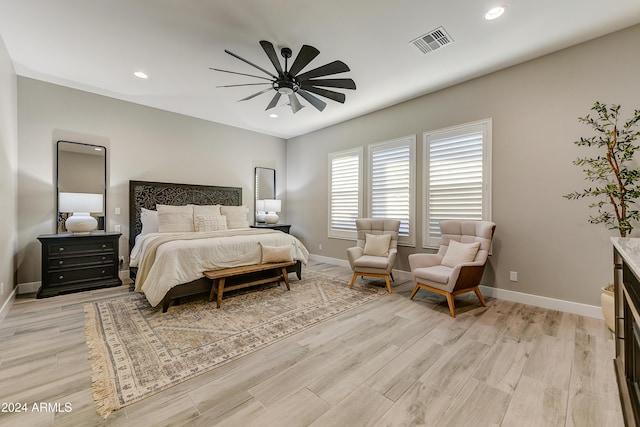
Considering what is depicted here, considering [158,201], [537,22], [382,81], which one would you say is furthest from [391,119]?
[158,201]

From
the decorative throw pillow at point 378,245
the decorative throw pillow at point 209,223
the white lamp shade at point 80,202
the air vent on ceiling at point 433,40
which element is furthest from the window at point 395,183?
the white lamp shade at point 80,202

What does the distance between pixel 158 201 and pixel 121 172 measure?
28.5 inches

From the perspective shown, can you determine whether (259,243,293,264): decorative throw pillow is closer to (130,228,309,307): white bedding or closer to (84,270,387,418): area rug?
(130,228,309,307): white bedding

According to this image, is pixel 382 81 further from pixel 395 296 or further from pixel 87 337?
pixel 87 337

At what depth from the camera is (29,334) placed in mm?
2457

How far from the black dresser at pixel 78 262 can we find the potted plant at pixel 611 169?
5.96 meters

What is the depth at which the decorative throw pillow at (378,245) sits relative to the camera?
426 centimetres

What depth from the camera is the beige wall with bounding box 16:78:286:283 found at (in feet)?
12.2

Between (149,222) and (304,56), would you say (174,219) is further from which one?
(304,56)

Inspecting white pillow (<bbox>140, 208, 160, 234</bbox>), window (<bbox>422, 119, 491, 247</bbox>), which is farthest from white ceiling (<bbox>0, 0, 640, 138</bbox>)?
white pillow (<bbox>140, 208, 160, 234</bbox>)

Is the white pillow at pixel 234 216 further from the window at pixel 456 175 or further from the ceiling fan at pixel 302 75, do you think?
the window at pixel 456 175

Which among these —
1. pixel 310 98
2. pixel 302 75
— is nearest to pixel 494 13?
pixel 302 75

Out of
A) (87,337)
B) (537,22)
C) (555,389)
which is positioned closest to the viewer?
(555,389)

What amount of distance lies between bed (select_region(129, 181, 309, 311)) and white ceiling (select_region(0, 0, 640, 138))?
186cm
